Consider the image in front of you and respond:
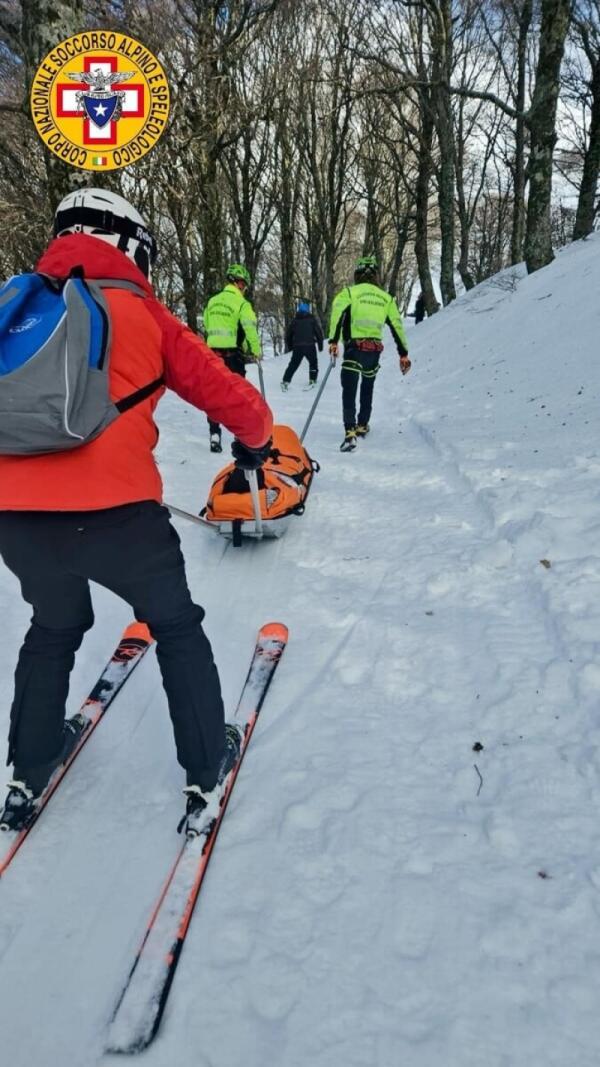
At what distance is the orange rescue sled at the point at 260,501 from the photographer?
14.2 ft

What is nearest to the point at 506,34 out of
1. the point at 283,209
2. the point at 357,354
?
the point at 283,209

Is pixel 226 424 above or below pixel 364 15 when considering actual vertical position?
below

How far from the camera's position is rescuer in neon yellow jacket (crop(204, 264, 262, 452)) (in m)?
6.80

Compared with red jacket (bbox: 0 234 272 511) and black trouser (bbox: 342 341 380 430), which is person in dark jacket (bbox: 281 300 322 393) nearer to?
black trouser (bbox: 342 341 380 430)

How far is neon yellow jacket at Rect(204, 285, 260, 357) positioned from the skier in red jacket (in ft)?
16.3

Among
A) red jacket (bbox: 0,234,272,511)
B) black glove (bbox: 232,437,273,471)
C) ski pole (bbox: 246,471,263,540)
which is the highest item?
red jacket (bbox: 0,234,272,511)

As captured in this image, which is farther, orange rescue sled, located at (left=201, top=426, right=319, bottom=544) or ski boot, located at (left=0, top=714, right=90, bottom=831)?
orange rescue sled, located at (left=201, top=426, right=319, bottom=544)

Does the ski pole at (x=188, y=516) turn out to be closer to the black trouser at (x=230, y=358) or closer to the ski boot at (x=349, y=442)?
the ski boot at (x=349, y=442)

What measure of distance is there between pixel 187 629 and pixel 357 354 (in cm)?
553

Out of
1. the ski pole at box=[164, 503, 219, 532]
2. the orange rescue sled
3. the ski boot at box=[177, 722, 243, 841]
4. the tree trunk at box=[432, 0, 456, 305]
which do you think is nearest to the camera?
the ski boot at box=[177, 722, 243, 841]

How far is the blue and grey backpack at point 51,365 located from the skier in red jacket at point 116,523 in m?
0.08

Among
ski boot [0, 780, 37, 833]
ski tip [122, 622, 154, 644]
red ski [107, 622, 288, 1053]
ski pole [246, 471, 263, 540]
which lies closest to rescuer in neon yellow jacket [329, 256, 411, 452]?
ski pole [246, 471, 263, 540]

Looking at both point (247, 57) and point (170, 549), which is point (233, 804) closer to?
point (170, 549)

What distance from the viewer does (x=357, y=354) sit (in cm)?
684
